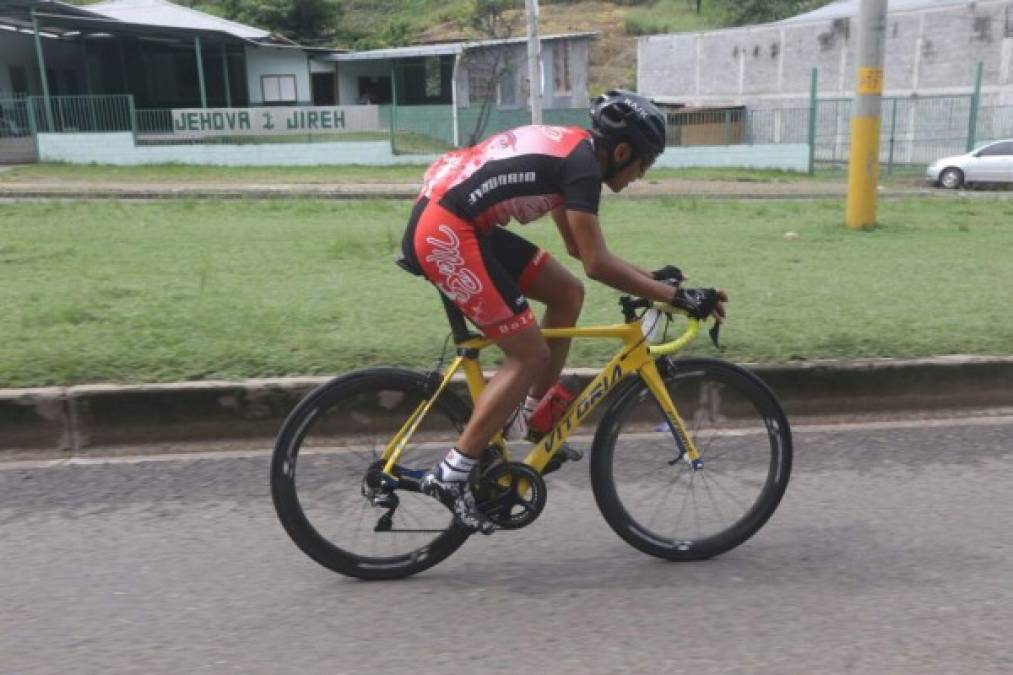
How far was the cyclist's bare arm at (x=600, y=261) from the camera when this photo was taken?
129 inches

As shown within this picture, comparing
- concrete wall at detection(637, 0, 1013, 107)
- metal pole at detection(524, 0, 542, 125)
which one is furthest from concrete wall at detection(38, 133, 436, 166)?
concrete wall at detection(637, 0, 1013, 107)

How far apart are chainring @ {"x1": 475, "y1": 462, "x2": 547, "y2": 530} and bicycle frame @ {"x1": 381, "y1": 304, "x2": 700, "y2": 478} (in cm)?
6

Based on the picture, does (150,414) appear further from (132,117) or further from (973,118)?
(973,118)

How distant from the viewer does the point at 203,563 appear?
12.2ft

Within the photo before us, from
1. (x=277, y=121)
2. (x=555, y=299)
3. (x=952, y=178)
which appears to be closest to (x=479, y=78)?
(x=277, y=121)

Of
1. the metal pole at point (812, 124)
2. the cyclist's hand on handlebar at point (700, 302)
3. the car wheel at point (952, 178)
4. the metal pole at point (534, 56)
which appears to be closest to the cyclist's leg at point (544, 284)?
the cyclist's hand on handlebar at point (700, 302)

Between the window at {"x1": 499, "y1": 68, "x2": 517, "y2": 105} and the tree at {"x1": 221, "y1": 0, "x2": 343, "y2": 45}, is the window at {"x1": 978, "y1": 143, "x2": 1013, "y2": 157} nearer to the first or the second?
the window at {"x1": 499, "y1": 68, "x2": 517, "y2": 105}

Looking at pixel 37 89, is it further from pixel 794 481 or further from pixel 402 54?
pixel 794 481

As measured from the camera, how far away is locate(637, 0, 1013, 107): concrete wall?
30.1 metres

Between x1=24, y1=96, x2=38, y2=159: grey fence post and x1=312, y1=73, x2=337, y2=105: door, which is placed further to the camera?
x1=312, y1=73, x2=337, y2=105: door

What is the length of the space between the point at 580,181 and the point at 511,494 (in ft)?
4.02

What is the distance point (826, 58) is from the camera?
34844 mm

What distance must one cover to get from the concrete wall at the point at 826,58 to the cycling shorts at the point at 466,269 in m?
31.3

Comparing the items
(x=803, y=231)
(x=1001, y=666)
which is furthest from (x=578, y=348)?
(x=803, y=231)
